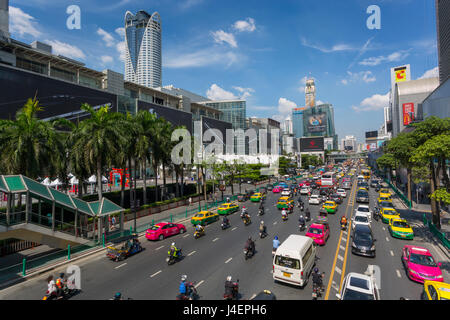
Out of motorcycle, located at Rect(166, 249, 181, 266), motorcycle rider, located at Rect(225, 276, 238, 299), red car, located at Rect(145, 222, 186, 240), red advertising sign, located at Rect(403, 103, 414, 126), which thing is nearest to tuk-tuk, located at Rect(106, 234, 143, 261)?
red car, located at Rect(145, 222, 186, 240)

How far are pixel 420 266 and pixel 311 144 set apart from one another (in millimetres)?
153364

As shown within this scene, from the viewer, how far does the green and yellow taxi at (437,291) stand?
29.0 ft

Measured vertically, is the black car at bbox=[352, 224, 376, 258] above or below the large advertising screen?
below

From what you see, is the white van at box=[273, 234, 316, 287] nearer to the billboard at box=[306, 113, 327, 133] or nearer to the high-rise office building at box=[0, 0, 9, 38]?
the high-rise office building at box=[0, 0, 9, 38]

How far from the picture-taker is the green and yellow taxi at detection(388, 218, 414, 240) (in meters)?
19.6

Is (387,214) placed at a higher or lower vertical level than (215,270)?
higher

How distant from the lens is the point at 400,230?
65.3 feet

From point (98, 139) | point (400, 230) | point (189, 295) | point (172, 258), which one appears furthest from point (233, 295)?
point (98, 139)

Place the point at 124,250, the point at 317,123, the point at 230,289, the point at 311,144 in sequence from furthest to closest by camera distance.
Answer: the point at 317,123, the point at 311,144, the point at 124,250, the point at 230,289

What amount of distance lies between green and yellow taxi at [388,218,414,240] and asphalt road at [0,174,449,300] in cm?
49

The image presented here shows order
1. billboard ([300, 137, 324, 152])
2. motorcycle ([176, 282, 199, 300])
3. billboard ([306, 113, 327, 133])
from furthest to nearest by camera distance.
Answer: billboard ([306, 113, 327, 133]) < billboard ([300, 137, 324, 152]) < motorcycle ([176, 282, 199, 300])

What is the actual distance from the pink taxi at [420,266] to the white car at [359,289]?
4.44 meters

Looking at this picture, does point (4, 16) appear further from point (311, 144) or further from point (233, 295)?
point (311, 144)

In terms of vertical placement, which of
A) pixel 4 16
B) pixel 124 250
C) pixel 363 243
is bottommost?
pixel 124 250
